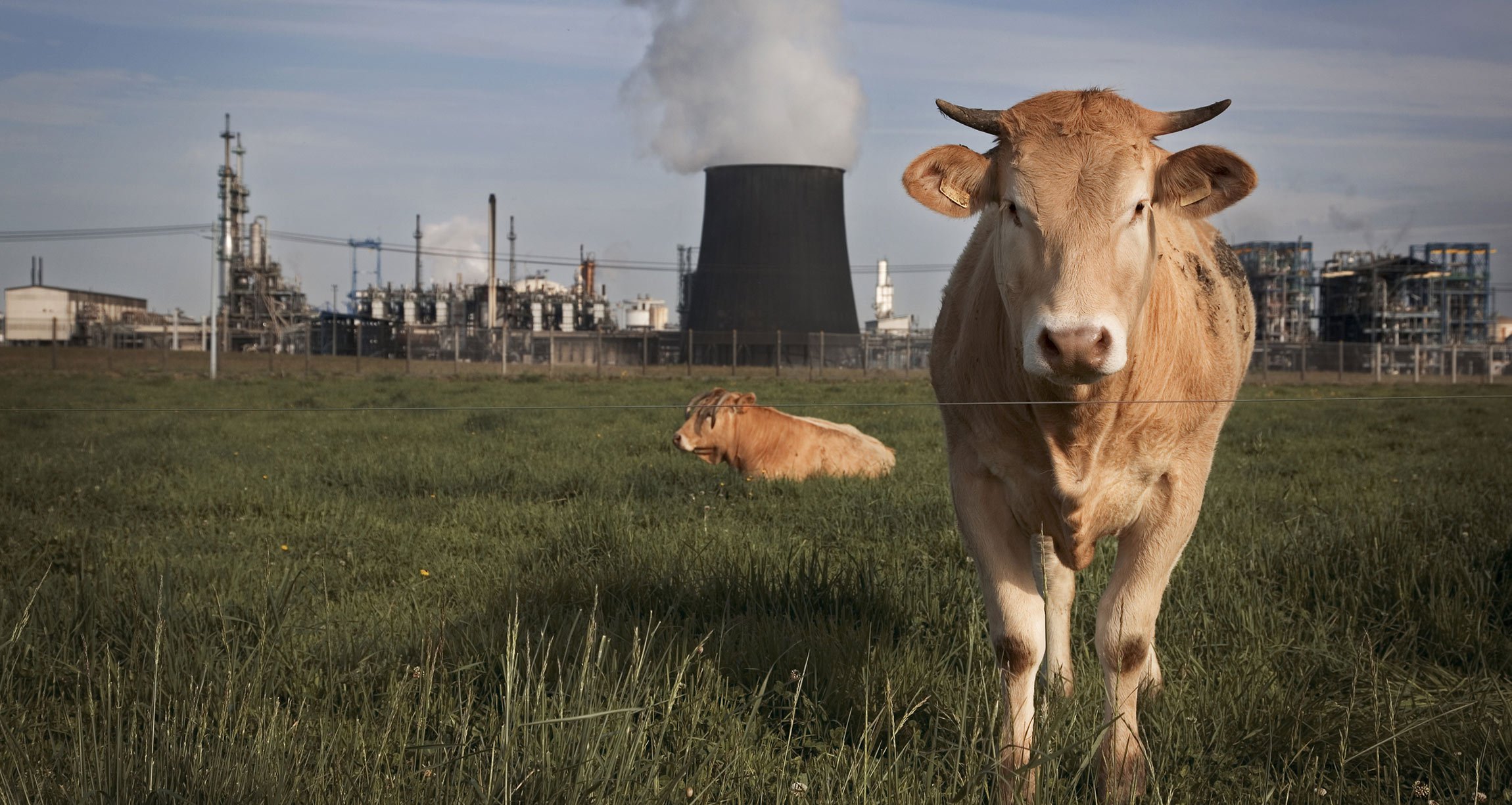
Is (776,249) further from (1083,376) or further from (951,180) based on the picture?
(1083,376)

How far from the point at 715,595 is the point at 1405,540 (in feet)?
8.56

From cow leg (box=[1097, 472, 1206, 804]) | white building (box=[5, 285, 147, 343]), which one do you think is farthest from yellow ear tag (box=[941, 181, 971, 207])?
white building (box=[5, 285, 147, 343])

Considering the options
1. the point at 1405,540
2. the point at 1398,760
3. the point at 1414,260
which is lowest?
the point at 1398,760

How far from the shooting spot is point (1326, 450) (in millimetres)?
9234

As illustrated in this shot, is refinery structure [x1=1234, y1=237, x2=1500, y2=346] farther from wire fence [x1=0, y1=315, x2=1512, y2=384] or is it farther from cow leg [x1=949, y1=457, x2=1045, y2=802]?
cow leg [x1=949, y1=457, x2=1045, y2=802]

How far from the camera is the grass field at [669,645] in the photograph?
2104mm

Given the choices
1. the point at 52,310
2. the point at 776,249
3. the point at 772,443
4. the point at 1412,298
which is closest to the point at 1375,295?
the point at 1412,298

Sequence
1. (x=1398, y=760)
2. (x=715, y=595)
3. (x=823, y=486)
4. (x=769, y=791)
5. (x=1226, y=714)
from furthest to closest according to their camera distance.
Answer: (x=823, y=486) < (x=715, y=595) < (x=1226, y=714) < (x=1398, y=760) < (x=769, y=791)

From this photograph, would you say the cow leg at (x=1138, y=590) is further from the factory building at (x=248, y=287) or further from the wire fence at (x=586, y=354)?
the factory building at (x=248, y=287)

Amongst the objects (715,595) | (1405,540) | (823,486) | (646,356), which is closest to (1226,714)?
(715,595)

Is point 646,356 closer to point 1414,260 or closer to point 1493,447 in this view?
point 1414,260

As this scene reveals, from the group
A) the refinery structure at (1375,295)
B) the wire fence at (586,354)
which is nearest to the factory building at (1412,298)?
the refinery structure at (1375,295)

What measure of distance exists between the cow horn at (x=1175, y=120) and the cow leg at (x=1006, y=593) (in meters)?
Answer: 0.92

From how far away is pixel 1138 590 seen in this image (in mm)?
2805
